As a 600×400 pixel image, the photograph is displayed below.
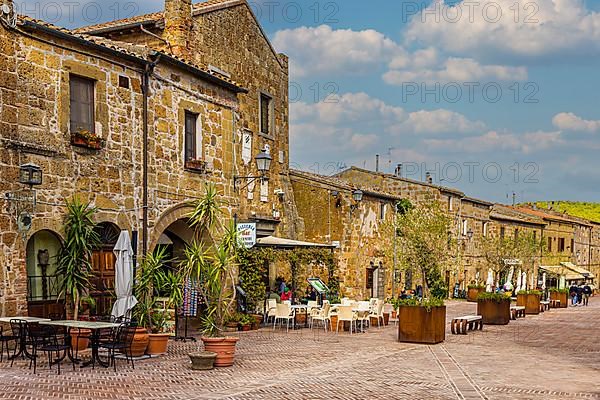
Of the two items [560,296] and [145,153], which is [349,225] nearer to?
[560,296]

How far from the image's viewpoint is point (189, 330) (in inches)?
695

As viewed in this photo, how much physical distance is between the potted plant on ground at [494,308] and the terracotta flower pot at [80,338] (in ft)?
44.1

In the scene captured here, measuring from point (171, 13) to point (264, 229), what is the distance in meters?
8.46

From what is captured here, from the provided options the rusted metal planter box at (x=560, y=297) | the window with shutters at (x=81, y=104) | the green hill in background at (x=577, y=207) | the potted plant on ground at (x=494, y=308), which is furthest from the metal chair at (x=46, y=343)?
the green hill in background at (x=577, y=207)

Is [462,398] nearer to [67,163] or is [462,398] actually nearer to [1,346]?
[1,346]

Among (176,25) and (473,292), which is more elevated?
(176,25)

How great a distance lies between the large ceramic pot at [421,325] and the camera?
1614 cm

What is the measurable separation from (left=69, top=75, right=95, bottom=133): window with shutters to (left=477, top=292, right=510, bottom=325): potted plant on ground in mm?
13567

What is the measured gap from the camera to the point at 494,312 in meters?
22.1

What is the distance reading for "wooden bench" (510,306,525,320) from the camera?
81.8 feet

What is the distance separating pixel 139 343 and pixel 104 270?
309cm

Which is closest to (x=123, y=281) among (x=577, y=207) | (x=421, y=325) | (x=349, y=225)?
(x=421, y=325)

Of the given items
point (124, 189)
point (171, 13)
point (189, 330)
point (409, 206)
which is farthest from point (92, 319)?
point (409, 206)

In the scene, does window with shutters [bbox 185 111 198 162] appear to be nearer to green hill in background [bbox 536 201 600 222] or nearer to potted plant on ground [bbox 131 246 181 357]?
potted plant on ground [bbox 131 246 181 357]
